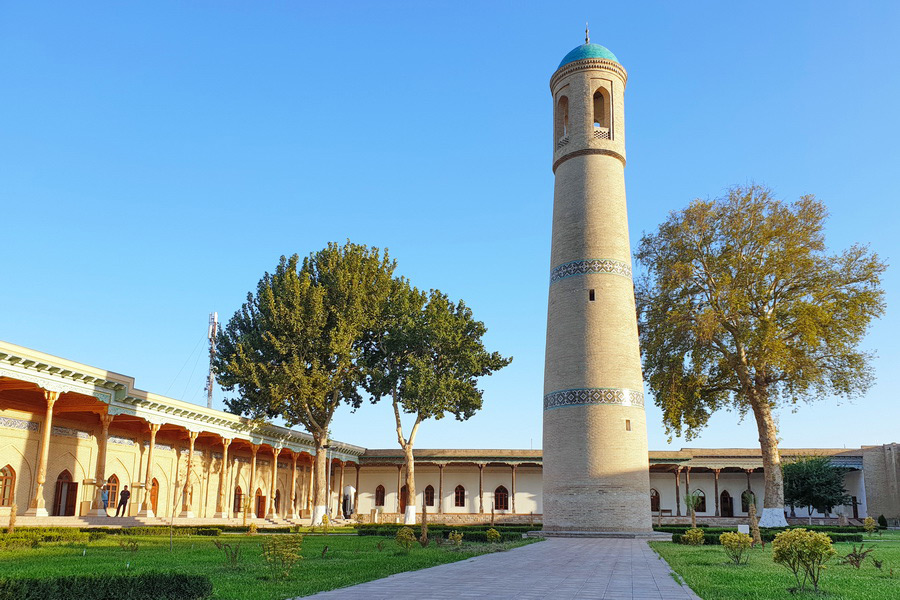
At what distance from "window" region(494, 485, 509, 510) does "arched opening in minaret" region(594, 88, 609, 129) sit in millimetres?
21838

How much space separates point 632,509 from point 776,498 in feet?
17.5

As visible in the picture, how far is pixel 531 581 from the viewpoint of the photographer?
8.87 metres

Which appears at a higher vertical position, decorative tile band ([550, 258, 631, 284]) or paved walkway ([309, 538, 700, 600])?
decorative tile band ([550, 258, 631, 284])

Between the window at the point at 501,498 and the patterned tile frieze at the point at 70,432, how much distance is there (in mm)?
22664

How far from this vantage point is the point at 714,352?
25625 millimetres

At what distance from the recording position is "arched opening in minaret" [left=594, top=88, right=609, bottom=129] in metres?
25.8

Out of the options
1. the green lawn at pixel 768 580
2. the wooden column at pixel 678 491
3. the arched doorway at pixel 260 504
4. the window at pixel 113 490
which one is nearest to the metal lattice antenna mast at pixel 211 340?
the arched doorway at pixel 260 504

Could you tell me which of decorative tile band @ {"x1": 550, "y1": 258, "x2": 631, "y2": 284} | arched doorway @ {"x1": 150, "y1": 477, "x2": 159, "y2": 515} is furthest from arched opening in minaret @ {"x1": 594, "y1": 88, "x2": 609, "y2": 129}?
arched doorway @ {"x1": 150, "y1": 477, "x2": 159, "y2": 515}

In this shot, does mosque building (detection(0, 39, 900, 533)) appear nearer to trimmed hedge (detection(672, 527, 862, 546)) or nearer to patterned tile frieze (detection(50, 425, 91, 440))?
patterned tile frieze (detection(50, 425, 91, 440))

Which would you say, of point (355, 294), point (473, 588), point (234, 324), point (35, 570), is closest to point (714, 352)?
point (355, 294)

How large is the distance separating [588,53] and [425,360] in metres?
12.9

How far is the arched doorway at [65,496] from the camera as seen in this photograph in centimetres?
2277

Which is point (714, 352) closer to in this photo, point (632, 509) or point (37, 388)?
point (632, 509)

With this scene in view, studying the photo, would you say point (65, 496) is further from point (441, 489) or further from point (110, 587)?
point (441, 489)
